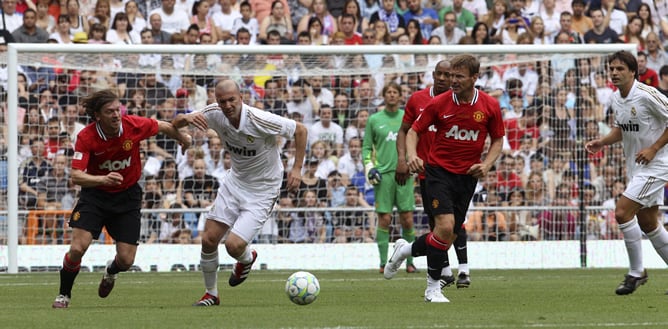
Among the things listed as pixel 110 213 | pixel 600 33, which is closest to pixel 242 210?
pixel 110 213

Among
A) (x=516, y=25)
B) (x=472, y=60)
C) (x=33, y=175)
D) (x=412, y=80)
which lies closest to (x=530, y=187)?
Answer: (x=412, y=80)

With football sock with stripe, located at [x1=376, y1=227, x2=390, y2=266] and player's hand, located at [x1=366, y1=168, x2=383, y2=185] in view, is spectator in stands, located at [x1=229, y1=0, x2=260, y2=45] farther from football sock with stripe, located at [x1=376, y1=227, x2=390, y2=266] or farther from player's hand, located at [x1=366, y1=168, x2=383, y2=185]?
player's hand, located at [x1=366, y1=168, x2=383, y2=185]

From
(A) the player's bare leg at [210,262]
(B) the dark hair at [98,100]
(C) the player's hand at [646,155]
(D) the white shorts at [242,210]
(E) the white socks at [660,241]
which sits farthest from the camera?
(E) the white socks at [660,241]

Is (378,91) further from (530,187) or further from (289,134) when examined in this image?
(289,134)

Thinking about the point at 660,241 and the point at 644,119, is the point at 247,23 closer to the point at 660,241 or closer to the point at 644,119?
the point at 644,119

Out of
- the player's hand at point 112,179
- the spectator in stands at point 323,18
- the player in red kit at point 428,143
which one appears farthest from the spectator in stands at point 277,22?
the player's hand at point 112,179

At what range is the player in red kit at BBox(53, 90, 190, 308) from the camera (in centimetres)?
1009

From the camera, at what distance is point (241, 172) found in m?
10.8

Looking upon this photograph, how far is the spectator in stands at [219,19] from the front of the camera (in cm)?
2167

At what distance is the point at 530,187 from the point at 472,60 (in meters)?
9.01

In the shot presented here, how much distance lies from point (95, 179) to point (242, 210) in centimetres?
145

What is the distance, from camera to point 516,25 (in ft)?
75.5

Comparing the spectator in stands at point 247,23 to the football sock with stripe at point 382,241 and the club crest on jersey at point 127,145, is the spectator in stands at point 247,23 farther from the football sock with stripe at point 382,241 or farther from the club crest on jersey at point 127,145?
the club crest on jersey at point 127,145

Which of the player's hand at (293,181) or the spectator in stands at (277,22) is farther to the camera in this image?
the spectator in stands at (277,22)
